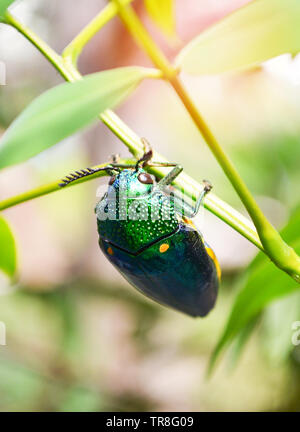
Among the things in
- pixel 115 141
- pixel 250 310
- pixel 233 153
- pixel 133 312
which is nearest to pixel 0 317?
pixel 133 312

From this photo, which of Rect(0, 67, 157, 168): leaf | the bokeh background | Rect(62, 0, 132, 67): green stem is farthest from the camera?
the bokeh background

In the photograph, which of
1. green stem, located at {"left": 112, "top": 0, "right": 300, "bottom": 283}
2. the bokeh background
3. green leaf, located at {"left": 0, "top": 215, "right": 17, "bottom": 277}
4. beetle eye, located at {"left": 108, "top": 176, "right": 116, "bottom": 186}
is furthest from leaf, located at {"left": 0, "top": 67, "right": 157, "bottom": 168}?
the bokeh background

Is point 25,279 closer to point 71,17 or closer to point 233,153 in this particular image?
point 233,153

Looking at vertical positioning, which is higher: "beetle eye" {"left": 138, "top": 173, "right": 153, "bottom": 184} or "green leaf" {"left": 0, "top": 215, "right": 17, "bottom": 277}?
"beetle eye" {"left": 138, "top": 173, "right": 153, "bottom": 184}

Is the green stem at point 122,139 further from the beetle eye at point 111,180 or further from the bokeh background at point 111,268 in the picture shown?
the bokeh background at point 111,268

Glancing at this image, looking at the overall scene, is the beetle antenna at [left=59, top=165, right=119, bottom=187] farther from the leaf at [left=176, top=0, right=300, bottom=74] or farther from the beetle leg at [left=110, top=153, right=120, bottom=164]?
the leaf at [left=176, top=0, right=300, bottom=74]

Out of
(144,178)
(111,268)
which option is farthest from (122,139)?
(111,268)

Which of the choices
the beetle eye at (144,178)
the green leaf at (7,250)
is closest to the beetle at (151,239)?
the beetle eye at (144,178)
